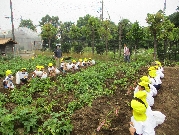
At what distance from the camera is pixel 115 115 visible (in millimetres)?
6496

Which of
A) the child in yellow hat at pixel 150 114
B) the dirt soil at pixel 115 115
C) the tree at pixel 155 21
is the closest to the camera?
the child in yellow hat at pixel 150 114

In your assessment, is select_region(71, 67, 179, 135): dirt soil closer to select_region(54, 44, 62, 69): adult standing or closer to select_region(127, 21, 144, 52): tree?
select_region(54, 44, 62, 69): adult standing

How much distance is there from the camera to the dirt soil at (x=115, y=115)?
573 centimetres

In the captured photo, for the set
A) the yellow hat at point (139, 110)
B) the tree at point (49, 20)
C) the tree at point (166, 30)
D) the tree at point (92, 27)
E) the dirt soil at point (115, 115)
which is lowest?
the dirt soil at point (115, 115)

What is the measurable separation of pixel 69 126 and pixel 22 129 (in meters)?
1.33

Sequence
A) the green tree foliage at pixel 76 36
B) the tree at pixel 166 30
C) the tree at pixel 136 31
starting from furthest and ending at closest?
1. the green tree foliage at pixel 76 36
2. the tree at pixel 136 31
3. the tree at pixel 166 30

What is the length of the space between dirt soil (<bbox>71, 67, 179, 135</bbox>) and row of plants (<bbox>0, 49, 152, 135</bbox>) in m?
0.31

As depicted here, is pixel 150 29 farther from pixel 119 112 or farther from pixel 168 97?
pixel 119 112

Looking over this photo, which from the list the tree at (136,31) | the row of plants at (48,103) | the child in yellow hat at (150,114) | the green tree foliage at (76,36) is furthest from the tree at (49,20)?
the child in yellow hat at (150,114)

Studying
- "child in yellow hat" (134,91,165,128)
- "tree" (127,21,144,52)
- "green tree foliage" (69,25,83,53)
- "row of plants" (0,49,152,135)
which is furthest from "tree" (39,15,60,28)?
"child in yellow hat" (134,91,165,128)

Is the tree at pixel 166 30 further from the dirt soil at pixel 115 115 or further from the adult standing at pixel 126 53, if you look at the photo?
the dirt soil at pixel 115 115

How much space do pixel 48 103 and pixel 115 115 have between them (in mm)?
2580

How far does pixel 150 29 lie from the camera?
18.5m

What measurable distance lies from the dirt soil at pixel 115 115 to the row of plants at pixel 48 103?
1.03 feet
